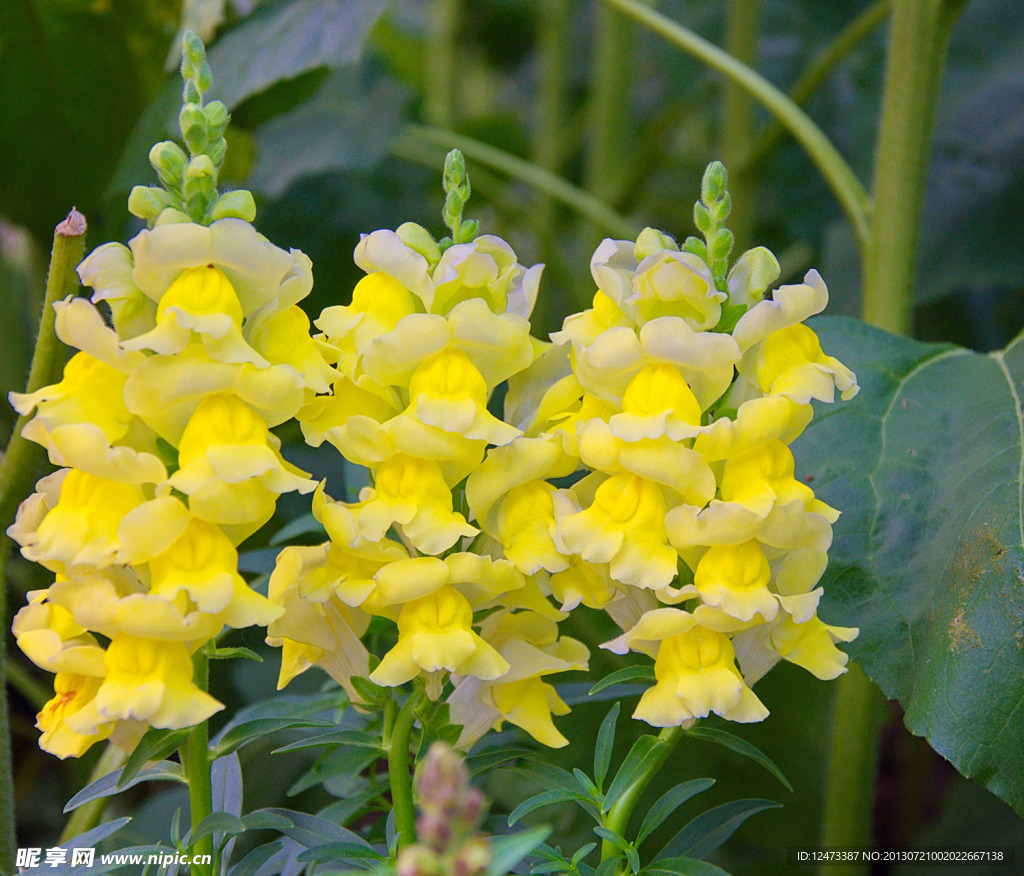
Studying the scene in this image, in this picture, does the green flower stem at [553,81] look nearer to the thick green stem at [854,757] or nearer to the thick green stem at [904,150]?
the thick green stem at [904,150]

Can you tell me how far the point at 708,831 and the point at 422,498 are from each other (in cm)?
20

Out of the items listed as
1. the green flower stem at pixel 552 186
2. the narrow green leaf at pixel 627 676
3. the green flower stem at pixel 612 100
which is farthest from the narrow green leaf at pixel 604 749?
the green flower stem at pixel 612 100

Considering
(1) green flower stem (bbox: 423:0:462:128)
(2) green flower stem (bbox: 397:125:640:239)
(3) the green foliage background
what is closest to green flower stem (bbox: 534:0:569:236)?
(3) the green foliage background

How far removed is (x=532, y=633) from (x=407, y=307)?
153mm

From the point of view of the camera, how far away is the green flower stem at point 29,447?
1.39 feet

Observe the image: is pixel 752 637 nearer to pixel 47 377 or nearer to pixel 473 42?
pixel 47 377

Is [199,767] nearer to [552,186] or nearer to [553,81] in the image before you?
[552,186]

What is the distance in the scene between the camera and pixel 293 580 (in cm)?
41

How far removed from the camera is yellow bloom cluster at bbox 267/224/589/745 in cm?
39

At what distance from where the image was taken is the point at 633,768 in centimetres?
41

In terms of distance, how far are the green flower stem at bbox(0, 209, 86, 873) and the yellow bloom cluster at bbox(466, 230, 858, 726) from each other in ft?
0.63

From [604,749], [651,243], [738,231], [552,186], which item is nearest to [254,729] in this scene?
[604,749]

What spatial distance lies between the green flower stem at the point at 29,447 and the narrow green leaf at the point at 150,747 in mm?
160

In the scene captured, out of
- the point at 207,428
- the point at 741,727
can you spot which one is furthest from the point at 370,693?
the point at 741,727
